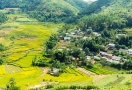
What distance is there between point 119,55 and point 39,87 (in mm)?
27535

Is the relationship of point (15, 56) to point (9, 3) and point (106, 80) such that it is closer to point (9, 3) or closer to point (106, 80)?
point (106, 80)

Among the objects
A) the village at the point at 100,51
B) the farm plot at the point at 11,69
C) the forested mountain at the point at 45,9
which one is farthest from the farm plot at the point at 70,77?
the forested mountain at the point at 45,9

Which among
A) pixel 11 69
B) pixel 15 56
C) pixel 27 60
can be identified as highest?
pixel 15 56

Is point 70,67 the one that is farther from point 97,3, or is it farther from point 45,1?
point 45,1

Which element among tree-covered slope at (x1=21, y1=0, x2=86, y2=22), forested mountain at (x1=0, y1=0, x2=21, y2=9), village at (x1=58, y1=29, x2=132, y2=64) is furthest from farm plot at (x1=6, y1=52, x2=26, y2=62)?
forested mountain at (x1=0, y1=0, x2=21, y2=9)

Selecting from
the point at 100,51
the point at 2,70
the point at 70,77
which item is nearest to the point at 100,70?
the point at 70,77

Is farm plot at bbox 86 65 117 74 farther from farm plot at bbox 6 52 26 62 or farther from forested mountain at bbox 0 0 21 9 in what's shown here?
forested mountain at bbox 0 0 21 9

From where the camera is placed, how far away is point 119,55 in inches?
2574

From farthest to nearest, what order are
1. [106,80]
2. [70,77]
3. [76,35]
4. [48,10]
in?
[48,10] < [76,35] < [70,77] < [106,80]

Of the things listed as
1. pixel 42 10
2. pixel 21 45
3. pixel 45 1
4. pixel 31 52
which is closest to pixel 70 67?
pixel 31 52

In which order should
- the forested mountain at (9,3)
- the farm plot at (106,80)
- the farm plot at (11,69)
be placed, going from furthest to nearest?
the forested mountain at (9,3)
the farm plot at (11,69)
the farm plot at (106,80)

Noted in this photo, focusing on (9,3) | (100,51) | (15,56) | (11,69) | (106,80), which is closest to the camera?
(106,80)

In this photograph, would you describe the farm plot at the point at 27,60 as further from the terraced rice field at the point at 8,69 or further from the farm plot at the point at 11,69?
the terraced rice field at the point at 8,69

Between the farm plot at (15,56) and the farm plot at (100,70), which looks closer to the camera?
the farm plot at (100,70)
